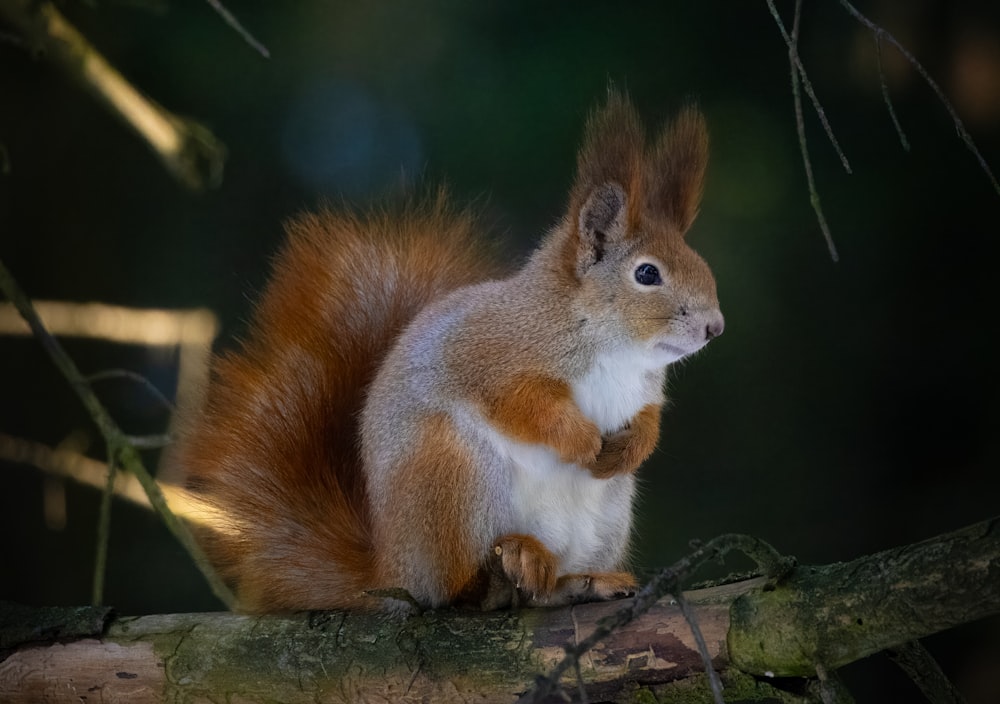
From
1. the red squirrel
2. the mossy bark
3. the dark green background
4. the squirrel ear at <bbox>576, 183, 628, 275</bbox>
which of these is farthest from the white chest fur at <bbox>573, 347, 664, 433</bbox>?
the dark green background

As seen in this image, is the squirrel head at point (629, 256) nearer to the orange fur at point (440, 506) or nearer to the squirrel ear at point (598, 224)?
the squirrel ear at point (598, 224)

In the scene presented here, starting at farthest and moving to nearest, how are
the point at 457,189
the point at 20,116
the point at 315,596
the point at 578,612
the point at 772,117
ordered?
1. the point at 20,116
2. the point at 457,189
3. the point at 772,117
4. the point at 315,596
5. the point at 578,612

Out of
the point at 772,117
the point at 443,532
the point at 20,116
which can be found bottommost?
the point at 443,532

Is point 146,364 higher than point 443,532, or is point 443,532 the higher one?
point 146,364

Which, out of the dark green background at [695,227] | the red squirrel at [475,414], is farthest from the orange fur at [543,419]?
the dark green background at [695,227]

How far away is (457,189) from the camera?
161 cm

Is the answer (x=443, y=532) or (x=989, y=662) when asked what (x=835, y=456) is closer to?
(x=989, y=662)

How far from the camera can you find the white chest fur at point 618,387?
1037 mm

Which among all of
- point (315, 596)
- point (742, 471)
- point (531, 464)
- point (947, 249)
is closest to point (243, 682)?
point (315, 596)

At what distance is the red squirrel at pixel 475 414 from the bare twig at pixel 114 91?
0.51 meters

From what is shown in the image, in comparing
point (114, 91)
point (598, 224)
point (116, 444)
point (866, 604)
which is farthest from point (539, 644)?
point (114, 91)

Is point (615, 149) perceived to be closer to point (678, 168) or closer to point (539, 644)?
point (678, 168)

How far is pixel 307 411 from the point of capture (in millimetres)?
1208

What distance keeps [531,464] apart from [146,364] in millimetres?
992
